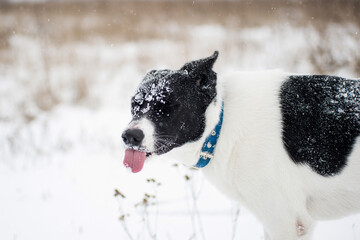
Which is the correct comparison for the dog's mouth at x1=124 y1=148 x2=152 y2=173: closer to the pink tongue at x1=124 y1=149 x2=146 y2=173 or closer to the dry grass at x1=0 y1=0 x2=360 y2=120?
the pink tongue at x1=124 y1=149 x2=146 y2=173

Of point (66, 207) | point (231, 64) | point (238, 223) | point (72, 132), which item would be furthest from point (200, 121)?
point (231, 64)

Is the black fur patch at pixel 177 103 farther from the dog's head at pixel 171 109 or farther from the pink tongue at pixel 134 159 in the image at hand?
the pink tongue at pixel 134 159

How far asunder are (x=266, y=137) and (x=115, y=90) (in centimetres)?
601

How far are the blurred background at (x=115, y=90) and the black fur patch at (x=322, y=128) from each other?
87 centimetres

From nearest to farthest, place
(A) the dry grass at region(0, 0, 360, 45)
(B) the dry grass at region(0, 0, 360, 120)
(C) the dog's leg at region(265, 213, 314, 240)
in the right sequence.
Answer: (C) the dog's leg at region(265, 213, 314, 240), (B) the dry grass at region(0, 0, 360, 120), (A) the dry grass at region(0, 0, 360, 45)

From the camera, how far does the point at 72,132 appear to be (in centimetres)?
523

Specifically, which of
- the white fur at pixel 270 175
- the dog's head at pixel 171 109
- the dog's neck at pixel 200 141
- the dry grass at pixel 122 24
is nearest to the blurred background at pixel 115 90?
the dry grass at pixel 122 24

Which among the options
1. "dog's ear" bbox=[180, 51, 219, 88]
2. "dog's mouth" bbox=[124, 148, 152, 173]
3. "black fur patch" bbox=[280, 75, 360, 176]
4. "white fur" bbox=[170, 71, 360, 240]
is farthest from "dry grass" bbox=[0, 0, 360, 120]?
"dog's mouth" bbox=[124, 148, 152, 173]

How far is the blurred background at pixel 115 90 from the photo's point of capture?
2.79 meters

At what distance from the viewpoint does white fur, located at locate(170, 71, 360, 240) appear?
1636mm

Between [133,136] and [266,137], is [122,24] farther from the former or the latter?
[266,137]

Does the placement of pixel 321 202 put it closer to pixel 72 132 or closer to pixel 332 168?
pixel 332 168

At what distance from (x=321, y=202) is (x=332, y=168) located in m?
0.21

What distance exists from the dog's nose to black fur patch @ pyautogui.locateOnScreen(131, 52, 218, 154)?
111 millimetres
